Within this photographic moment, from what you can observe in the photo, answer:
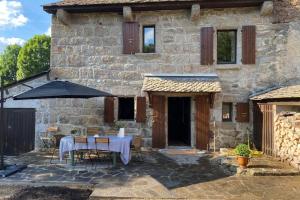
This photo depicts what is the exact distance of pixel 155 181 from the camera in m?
6.34

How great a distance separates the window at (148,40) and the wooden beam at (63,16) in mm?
2958

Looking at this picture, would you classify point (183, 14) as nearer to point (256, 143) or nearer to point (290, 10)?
point (290, 10)

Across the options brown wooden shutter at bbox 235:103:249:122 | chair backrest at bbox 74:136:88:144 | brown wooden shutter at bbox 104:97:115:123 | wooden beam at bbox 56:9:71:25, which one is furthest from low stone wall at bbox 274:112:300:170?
wooden beam at bbox 56:9:71:25

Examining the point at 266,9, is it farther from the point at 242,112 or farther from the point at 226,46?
the point at 242,112

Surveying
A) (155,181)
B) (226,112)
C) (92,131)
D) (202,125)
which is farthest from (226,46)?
(155,181)

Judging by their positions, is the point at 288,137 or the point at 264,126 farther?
the point at 264,126

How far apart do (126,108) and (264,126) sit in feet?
16.5

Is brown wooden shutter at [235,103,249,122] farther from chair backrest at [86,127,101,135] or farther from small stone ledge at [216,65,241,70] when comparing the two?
chair backrest at [86,127,101,135]

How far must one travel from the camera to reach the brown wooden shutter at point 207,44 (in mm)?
10233

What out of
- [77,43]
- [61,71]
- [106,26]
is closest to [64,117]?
[61,71]

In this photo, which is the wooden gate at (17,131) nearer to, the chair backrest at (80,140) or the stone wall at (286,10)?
the chair backrest at (80,140)

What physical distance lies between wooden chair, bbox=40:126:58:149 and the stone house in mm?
264

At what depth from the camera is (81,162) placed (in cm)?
811

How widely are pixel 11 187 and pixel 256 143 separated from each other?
7.78 meters
